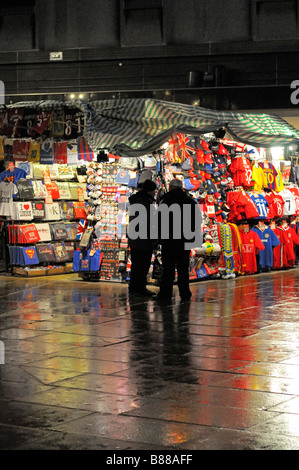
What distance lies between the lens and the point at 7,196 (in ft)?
57.7

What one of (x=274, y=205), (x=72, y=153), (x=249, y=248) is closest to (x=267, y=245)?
(x=249, y=248)

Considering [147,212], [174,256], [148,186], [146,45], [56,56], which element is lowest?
[174,256]

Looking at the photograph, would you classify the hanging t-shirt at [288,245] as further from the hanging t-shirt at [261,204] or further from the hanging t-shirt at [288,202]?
the hanging t-shirt at [261,204]

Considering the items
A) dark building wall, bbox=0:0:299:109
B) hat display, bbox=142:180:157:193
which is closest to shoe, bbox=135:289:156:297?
hat display, bbox=142:180:157:193

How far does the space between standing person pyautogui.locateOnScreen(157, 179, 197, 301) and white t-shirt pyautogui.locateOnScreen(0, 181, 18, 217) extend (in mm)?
4665

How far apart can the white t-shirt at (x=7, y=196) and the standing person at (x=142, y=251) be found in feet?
12.5

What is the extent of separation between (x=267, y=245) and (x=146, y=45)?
8.58 metres

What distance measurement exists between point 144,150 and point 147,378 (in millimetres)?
6943

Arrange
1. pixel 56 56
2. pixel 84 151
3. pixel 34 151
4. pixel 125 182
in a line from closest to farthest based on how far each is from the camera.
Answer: pixel 125 182 < pixel 84 151 < pixel 34 151 < pixel 56 56

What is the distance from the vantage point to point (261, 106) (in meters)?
22.2

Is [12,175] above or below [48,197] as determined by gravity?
above

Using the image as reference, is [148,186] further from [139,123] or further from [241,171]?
[241,171]

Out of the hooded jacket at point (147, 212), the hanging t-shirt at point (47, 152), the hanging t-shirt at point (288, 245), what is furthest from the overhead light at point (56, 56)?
the hooded jacket at point (147, 212)
